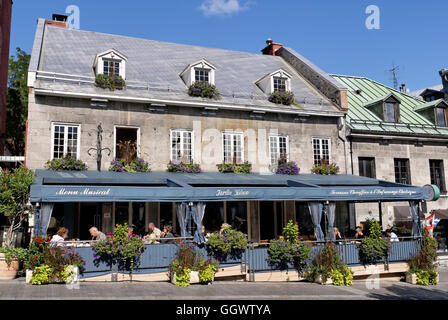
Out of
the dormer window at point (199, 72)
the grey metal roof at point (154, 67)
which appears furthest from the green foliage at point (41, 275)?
the dormer window at point (199, 72)

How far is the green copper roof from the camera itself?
2273 cm

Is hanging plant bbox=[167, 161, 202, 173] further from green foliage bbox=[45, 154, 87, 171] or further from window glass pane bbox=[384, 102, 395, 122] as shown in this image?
window glass pane bbox=[384, 102, 395, 122]

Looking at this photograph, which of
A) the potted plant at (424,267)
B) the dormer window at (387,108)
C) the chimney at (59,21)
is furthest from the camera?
the dormer window at (387,108)

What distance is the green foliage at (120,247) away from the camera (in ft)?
41.3

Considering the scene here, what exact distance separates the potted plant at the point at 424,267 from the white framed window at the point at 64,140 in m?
14.0

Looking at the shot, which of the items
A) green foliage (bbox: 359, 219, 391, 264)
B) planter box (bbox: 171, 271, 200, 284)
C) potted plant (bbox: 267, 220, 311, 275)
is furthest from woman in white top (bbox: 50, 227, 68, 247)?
green foliage (bbox: 359, 219, 391, 264)

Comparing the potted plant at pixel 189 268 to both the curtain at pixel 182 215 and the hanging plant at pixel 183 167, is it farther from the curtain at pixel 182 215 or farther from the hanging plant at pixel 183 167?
the hanging plant at pixel 183 167

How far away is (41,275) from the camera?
11.7 meters

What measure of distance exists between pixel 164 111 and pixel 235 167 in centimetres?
411

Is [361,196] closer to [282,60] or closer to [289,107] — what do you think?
[289,107]

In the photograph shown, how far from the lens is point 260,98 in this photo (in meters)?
21.2

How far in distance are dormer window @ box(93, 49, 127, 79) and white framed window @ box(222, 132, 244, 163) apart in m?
5.52

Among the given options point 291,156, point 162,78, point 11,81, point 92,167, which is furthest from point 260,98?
point 11,81

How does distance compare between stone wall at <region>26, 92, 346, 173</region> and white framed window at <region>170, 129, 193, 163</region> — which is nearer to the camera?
stone wall at <region>26, 92, 346, 173</region>
